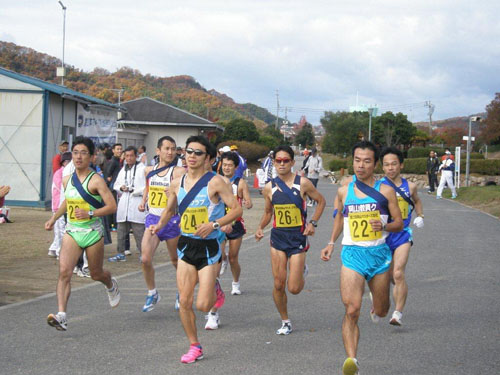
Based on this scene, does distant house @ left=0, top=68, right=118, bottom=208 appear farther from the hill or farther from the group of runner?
the hill

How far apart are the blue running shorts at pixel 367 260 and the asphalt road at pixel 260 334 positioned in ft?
2.74

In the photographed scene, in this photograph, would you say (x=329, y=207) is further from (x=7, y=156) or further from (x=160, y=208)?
Result: (x=160, y=208)

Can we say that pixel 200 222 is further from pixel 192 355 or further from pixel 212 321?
pixel 212 321

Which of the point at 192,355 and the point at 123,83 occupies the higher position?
the point at 123,83

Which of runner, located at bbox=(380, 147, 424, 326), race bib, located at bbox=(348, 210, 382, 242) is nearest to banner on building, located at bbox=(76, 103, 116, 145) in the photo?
runner, located at bbox=(380, 147, 424, 326)

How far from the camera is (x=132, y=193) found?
11695 millimetres

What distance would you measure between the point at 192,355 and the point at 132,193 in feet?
20.4

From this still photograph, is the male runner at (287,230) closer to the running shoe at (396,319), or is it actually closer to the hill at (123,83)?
the running shoe at (396,319)

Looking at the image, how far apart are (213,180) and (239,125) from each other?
2153 inches

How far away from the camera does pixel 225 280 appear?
33.7 feet

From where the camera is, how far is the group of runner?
593cm

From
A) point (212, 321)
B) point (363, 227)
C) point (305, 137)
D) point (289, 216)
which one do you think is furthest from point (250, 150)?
point (305, 137)

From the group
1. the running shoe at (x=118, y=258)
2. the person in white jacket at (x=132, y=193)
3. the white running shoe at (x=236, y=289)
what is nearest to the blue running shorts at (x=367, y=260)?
the white running shoe at (x=236, y=289)

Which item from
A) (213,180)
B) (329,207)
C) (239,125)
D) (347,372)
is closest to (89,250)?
(213,180)
